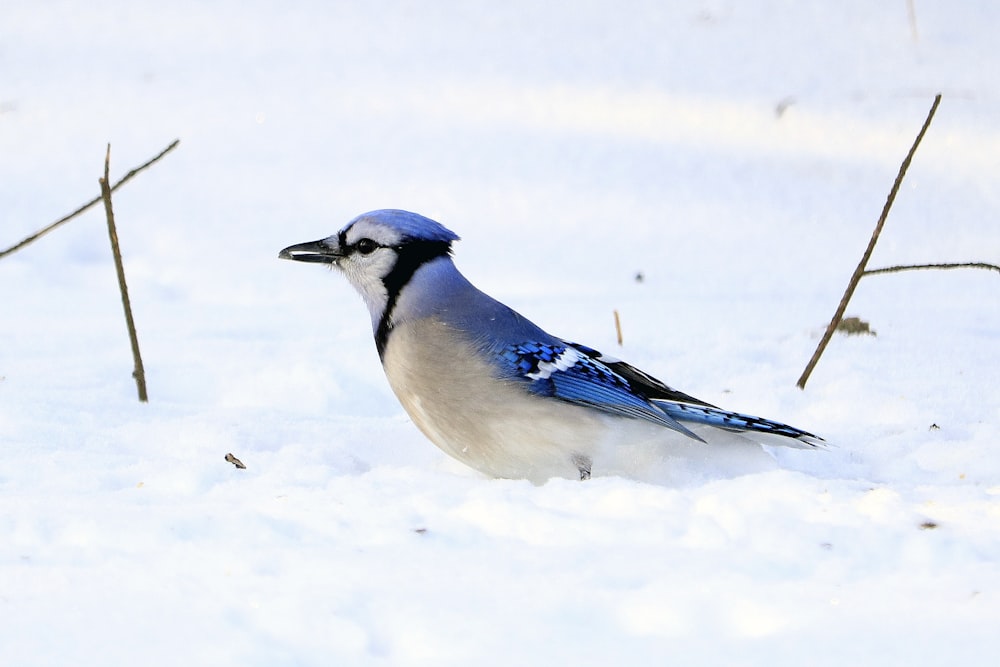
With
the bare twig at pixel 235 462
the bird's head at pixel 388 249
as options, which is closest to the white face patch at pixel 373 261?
the bird's head at pixel 388 249

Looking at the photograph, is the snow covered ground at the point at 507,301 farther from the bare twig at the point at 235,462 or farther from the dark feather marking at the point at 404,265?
the dark feather marking at the point at 404,265

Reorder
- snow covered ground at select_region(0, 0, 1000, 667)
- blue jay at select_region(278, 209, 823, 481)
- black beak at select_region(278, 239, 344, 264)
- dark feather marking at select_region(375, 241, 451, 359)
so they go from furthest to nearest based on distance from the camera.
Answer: black beak at select_region(278, 239, 344, 264) < dark feather marking at select_region(375, 241, 451, 359) < blue jay at select_region(278, 209, 823, 481) < snow covered ground at select_region(0, 0, 1000, 667)

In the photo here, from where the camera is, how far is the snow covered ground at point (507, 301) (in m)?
1.96

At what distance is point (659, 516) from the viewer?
2.35m

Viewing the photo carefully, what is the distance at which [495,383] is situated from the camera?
283 cm

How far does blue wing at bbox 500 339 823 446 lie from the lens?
2844 millimetres

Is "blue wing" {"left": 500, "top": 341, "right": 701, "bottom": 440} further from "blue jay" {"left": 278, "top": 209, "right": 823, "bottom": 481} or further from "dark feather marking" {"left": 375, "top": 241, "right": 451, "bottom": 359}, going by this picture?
"dark feather marking" {"left": 375, "top": 241, "right": 451, "bottom": 359}

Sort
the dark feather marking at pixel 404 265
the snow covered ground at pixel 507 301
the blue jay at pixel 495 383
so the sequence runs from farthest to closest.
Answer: the dark feather marking at pixel 404 265 → the blue jay at pixel 495 383 → the snow covered ground at pixel 507 301

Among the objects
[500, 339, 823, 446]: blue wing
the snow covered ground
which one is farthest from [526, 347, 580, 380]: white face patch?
the snow covered ground

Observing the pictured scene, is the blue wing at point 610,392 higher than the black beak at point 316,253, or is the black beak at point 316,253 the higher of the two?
the black beak at point 316,253

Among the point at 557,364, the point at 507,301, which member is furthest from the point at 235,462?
the point at 507,301

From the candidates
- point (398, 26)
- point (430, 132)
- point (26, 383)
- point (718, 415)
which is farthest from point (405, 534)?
point (398, 26)

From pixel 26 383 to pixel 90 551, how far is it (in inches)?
57.5

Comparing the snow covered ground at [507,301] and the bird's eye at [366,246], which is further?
the bird's eye at [366,246]
